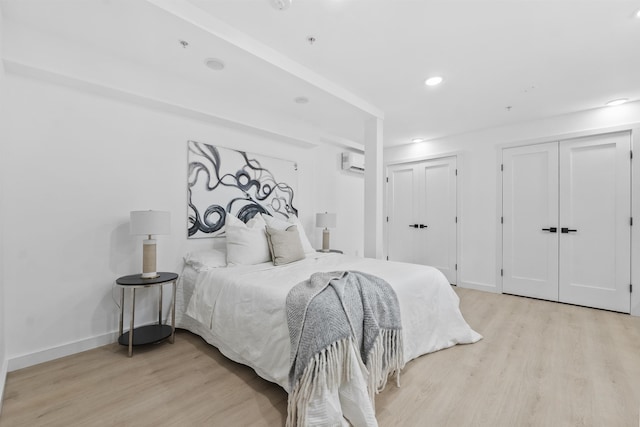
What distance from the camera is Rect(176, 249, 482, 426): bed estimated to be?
1.49 m

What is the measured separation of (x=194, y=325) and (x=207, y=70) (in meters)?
2.37

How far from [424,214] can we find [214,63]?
392 cm

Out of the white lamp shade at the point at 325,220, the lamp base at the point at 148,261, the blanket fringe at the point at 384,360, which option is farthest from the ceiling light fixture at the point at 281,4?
the white lamp shade at the point at 325,220

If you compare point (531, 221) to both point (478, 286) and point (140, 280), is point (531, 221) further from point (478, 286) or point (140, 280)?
point (140, 280)

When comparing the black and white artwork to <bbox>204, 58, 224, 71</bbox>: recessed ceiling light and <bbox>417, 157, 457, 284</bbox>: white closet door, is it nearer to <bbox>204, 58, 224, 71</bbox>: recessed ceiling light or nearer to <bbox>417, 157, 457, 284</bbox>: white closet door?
<bbox>204, 58, 224, 71</bbox>: recessed ceiling light

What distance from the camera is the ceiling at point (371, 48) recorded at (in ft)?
6.22

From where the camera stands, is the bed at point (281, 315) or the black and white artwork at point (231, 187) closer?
the bed at point (281, 315)

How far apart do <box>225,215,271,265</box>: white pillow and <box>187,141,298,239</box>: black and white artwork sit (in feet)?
1.09

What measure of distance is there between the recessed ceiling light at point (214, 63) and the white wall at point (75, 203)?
0.69 meters

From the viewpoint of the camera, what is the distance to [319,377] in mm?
1429

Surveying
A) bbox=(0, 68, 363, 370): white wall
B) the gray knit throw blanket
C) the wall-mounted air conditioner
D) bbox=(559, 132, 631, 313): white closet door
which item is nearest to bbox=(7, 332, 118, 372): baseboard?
bbox=(0, 68, 363, 370): white wall

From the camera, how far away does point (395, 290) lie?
204cm

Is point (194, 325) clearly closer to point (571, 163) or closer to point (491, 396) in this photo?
point (491, 396)

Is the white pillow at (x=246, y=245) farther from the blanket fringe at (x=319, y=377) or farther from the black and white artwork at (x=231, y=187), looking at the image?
the blanket fringe at (x=319, y=377)
